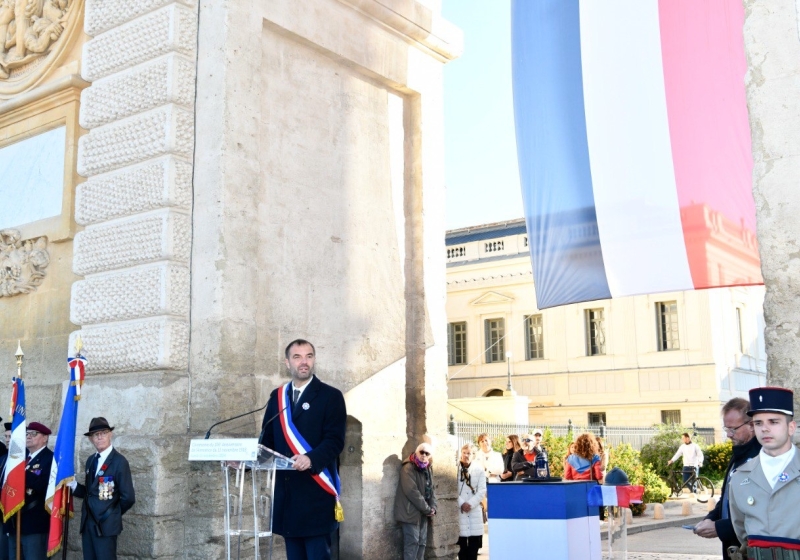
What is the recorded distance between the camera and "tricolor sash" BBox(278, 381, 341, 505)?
688 centimetres

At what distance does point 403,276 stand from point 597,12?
4070 mm

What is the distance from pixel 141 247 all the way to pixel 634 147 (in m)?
4.74

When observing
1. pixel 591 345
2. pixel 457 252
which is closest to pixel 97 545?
pixel 591 345

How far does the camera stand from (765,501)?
16.2 ft

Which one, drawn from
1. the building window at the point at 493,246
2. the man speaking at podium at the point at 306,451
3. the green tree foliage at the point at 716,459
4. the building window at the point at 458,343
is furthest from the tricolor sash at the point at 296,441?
the building window at the point at 458,343

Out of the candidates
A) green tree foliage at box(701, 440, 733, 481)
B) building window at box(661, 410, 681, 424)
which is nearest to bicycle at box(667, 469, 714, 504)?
green tree foliage at box(701, 440, 733, 481)

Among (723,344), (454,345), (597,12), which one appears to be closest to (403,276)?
(597,12)

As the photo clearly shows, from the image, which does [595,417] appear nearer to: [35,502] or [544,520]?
[544,520]

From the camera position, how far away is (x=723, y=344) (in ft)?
139

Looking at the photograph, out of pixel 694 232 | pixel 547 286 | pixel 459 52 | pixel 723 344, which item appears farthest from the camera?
pixel 723 344

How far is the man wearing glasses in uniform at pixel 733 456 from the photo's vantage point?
5.95 metres

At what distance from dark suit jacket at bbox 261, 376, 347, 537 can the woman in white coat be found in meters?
4.34

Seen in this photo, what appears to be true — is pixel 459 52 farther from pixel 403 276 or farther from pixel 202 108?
pixel 202 108

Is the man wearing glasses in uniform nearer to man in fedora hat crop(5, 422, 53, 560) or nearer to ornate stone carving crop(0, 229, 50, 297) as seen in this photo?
man in fedora hat crop(5, 422, 53, 560)
